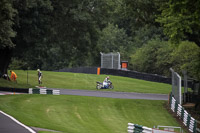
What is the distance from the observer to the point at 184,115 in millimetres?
24312

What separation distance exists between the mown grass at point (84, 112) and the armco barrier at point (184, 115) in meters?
0.61

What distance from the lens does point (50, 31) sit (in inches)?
1523

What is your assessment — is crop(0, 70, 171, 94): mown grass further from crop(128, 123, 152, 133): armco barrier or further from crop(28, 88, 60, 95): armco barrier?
crop(128, 123, 152, 133): armco barrier

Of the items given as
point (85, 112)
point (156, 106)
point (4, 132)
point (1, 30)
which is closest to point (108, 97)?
point (156, 106)

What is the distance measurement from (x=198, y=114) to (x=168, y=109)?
217 centimetres

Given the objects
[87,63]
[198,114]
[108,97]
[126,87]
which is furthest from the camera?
[87,63]

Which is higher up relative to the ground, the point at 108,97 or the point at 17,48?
the point at 17,48

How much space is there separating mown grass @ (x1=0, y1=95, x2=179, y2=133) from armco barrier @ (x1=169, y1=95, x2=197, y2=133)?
23.9 inches

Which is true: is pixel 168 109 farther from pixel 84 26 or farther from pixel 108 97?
pixel 84 26

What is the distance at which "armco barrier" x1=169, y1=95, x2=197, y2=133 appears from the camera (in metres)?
21.4

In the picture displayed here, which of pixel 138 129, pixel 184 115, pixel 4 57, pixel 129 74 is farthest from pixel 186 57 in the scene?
pixel 138 129

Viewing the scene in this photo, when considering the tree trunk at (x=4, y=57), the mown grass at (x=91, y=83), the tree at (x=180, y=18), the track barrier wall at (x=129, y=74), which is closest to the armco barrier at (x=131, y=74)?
the track barrier wall at (x=129, y=74)

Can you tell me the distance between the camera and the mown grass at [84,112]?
20.3 m

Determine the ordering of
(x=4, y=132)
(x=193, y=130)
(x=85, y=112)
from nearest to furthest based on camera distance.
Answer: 1. (x=4, y=132)
2. (x=193, y=130)
3. (x=85, y=112)
